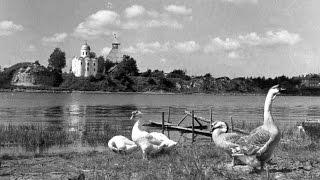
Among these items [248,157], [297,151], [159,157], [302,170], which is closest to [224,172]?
[248,157]

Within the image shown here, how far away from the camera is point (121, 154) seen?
17.0 m

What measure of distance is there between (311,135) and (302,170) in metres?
13.7

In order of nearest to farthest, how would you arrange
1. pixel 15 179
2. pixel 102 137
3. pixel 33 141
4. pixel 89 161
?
pixel 15 179 < pixel 89 161 < pixel 33 141 < pixel 102 137

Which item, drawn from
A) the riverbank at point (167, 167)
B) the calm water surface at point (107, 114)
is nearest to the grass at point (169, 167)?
the riverbank at point (167, 167)

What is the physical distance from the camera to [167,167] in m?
12.1

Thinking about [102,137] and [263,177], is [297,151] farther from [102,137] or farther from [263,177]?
[102,137]

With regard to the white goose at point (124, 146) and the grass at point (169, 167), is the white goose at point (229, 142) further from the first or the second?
the white goose at point (124, 146)

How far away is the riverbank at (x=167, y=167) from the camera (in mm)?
9812

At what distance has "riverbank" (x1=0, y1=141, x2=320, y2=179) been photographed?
9.81m

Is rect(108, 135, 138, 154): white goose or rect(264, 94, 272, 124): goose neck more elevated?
rect(264, 94, 272, 124): goose neck

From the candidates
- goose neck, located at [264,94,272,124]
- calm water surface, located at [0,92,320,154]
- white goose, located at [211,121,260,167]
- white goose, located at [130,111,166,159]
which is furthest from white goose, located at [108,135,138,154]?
calm water surface, located at [0,92,320,154]

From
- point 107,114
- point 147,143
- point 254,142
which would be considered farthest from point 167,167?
point 107,114

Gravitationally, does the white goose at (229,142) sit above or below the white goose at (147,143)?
above

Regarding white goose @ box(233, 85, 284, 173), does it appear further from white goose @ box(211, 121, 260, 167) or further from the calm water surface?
the calm water surface
